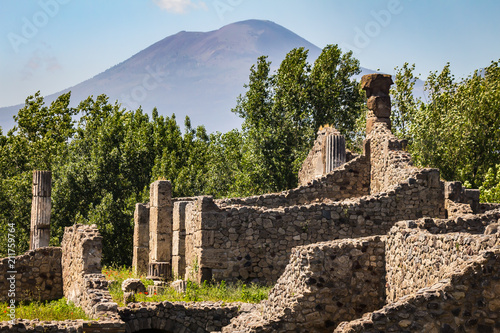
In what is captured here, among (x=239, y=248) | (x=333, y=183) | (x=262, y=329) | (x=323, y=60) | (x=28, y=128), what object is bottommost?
(x=262, y=329)

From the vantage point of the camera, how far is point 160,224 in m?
25.1

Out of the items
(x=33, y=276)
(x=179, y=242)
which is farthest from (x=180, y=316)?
(x=33, y=276)

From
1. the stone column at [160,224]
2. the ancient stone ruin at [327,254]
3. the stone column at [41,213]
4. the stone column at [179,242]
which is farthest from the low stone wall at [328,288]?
the stone column at [41,213]

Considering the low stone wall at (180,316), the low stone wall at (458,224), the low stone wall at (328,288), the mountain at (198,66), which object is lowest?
the low stone wall at (180,316)

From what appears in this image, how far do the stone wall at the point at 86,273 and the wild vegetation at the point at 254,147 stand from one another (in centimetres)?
1638

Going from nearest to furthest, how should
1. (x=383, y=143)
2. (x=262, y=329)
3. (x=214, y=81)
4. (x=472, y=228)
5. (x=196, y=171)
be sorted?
(x=262, y=329) → (x=472, y=228) → (x=383, y=143) → (x=196, y=171) → (x=214, y=81)

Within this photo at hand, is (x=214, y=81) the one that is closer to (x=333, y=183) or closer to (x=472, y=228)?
(x=333, y=183)

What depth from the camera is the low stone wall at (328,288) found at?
14.7m

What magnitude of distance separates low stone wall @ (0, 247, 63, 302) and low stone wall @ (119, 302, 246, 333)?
4.80 meters

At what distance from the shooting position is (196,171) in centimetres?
4641

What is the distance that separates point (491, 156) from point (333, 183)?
16.9m

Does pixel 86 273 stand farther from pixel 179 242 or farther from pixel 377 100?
pixel 377 100

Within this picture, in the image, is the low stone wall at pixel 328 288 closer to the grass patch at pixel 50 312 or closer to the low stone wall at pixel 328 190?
the grass patch at pixel 50 312

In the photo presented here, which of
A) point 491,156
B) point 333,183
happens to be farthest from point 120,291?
point 491,156
